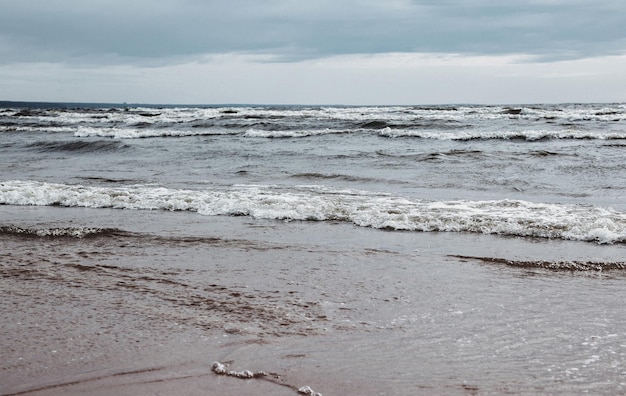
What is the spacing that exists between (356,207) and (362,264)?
3072 millimetres

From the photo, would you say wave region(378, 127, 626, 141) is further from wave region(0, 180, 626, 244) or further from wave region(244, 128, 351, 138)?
wave region(0, 180, 626, 244)

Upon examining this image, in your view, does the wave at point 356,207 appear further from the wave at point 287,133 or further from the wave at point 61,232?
the wave at point 287,133

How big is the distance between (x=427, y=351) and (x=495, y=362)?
42cm

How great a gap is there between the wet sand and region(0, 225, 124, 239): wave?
21 centimetres

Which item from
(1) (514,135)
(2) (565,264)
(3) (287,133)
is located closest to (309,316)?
(2) (565,264)

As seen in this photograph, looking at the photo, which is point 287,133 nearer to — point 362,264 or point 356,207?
point 356,207

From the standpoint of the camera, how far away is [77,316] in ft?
14.7

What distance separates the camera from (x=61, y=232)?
24.7 ft

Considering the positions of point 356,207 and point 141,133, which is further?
point 141,133

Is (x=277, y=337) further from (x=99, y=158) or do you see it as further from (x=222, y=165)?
(x=99, y=158)

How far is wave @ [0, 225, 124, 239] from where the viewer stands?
7.41 metres

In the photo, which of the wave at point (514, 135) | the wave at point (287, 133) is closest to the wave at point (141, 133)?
the wave at point (287, 133)

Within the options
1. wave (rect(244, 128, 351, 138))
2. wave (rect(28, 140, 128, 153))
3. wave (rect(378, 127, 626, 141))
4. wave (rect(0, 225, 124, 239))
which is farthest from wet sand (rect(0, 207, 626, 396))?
wave (rect(244, 128, 351, 138))

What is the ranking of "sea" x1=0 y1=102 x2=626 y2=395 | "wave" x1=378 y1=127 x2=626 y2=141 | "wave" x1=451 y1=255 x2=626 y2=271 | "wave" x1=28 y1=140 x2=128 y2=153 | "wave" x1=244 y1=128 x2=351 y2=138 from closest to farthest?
1. "sea" x1=0 y1=102 x2=626 y2=395
2. "wave" x1=451 y1=255 x2=626 y2=271
3. "wave" x1=28 y1=140 x2=128 y2=153
4. "wave" x1=378 y1=127 x2=626 y2=141
5. "wave" x1=244 y1=128 x2=351 y2=138
